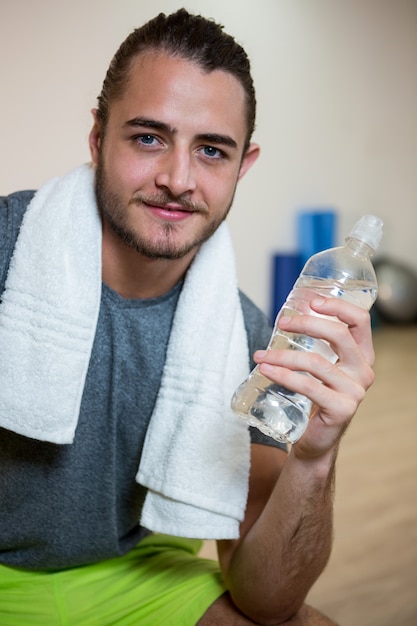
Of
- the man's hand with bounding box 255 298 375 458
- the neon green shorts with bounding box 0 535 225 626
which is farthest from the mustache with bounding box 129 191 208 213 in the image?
the neon green shorts with bounding box 0 535 225 626

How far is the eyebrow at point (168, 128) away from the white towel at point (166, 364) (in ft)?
0.48

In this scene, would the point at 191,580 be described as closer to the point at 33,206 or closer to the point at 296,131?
the point at 33,206

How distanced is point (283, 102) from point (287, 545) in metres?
3.53

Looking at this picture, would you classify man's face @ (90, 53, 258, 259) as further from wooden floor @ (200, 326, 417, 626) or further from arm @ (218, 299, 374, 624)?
wooden floor @ (200, 326, 417, 626)

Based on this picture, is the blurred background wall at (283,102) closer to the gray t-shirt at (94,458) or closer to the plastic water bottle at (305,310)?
the gray t-shirt at (94,458)

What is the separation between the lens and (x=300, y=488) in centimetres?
122

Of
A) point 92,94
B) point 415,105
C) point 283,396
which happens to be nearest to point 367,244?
point 283,396

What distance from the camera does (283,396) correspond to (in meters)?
1.16

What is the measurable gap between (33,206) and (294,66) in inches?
135

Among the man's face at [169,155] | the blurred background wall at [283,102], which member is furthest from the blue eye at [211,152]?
the blurred background wall at [283,102]

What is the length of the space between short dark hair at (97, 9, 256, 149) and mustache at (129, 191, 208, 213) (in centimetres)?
19

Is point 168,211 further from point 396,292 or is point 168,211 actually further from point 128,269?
point 396,292

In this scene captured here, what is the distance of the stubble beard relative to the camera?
1289mm

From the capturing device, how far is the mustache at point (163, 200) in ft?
4.17
